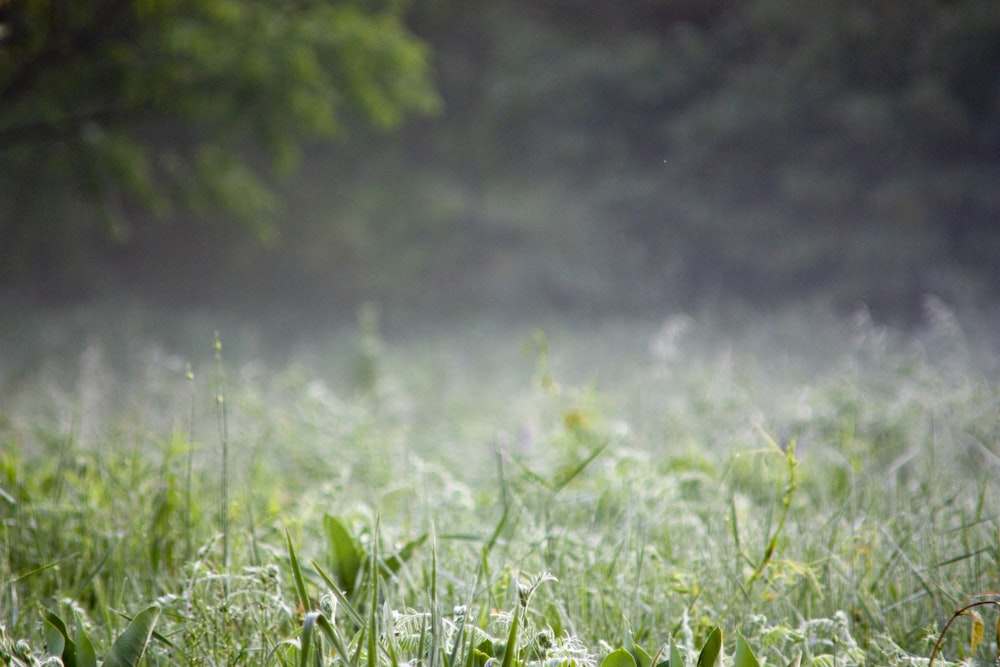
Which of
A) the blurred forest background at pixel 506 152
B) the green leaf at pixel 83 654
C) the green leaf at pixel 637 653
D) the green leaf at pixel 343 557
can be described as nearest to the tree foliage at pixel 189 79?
the blurred forest background at pixel 506 152

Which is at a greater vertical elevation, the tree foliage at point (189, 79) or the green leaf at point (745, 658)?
the tree foliage at point (189, 79)

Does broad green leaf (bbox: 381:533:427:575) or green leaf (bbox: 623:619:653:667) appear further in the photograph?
broad green leaf (bbox: 381:533:427:575)

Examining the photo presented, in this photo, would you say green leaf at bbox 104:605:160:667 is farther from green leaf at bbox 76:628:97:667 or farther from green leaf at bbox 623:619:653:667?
green leaf at bbox 623:619:653:667

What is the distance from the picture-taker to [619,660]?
0.96m

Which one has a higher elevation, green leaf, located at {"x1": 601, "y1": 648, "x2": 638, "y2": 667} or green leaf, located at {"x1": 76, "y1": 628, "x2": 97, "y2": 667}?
green leaf, located at {"x1": 601, "y1": 648, "x2": 638, "y2": 667}

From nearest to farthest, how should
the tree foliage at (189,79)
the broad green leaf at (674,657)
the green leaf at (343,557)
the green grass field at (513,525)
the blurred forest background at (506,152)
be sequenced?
the broad green leaf at (674,657)
the green grass field at (513,525)
the green leaf at (343,557)
the tree foliage at (189,79)
the blurred forest background at (506,152)

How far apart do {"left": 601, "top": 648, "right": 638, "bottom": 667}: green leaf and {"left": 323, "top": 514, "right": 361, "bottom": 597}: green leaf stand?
2.01 feet

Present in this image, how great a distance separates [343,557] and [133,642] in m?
0.42

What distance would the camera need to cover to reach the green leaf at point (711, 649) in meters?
0.96

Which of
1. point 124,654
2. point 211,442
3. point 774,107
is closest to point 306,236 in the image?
point 774,107

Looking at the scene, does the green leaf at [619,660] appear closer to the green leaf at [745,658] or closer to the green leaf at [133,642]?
the green leaf at [745,658]

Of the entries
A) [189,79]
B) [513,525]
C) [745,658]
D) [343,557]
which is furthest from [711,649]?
[189,79]

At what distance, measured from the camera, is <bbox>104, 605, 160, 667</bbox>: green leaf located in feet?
3.32

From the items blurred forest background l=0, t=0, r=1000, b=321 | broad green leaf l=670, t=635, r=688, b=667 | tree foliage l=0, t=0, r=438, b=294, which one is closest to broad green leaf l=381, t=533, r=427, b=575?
broad green leaf l=670, t=635, r=688, b=667
